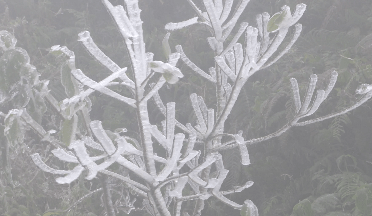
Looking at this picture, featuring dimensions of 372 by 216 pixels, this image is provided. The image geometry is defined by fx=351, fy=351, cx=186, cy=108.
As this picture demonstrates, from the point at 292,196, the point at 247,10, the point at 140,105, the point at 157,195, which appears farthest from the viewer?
the point at 247,10

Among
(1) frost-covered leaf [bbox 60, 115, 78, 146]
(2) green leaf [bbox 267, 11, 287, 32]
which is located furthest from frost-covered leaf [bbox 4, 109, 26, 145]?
(2) green leaf [bbox 267, 11, 287, 32]

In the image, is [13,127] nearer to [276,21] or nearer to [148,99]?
[148,99]

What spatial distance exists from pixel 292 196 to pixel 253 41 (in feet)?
4.14

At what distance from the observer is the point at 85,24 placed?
2994 millimetres

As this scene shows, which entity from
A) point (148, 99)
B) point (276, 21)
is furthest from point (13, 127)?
point (276, 21)

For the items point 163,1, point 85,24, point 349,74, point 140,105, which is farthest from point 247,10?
point 140,105

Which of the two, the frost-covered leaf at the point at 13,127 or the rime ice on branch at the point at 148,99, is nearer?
the rime ice on branch at the point at 148,99

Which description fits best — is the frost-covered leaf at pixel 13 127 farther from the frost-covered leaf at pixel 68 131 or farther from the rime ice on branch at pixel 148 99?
the frost-covered leaf at pixel 68 131

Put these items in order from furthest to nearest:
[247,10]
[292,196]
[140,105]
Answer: [247,10] < [292,196] < [140,105]

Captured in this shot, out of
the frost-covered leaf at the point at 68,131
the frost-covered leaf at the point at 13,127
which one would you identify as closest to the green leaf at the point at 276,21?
the frost-covered leaf at the point at 68,131

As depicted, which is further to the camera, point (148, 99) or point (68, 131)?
point (148, 99)

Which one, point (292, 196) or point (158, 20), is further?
point (158, 20)

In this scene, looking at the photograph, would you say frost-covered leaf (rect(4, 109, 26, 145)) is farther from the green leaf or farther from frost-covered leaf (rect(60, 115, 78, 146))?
the green leaf

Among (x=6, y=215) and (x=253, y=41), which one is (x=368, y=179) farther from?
(x=6, y=215)
